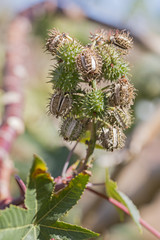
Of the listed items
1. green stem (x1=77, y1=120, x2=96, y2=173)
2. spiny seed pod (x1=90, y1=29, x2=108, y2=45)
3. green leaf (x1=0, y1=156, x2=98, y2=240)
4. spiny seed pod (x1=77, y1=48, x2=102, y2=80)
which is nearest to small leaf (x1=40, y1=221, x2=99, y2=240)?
green leaf (x1=0, y1=156, x2=98, y2=240)

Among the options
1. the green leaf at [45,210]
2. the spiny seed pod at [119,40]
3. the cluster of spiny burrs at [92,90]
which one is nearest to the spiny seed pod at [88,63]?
the cluster of spiny burrs at [92,90]

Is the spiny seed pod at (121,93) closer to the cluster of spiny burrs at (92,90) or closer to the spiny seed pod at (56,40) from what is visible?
the cluster of spiny burrs at (92,90)

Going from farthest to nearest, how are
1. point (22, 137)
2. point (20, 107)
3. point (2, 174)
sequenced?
1. point (22, 137)
2. point (20, 107)
3. point (2, 174)

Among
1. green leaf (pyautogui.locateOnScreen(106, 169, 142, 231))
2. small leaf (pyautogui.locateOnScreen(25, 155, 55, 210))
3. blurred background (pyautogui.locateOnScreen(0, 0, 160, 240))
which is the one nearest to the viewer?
small leaf (pyautogui.locateOnScreen(25, 155, 55, 210))

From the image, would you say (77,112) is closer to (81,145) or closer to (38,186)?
(38,186)

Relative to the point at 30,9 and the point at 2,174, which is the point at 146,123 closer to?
the point at 2,174

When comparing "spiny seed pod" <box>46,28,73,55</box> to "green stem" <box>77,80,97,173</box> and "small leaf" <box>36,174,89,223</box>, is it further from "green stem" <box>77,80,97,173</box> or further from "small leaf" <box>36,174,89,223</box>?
"small leaf" <box>36,174,89,223</box>

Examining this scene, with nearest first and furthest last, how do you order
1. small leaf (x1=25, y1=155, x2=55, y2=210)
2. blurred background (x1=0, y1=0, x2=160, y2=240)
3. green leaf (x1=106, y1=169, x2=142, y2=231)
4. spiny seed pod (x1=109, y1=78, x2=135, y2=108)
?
small leaf (x1=25, y1=155, x2=55, y2=210) → spiny seed pod (x1=109, y1=78, x2=135, y2=108) → green leaf (x1=106, y1=169, x2=142, y2=231) → blurred background (x1=0, y1=0, x2=160, y2=240)

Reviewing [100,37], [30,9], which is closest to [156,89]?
[30,9]
